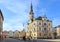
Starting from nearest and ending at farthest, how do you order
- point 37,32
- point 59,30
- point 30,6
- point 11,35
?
point 37,32, point 59,30, point 30,6, point 11,35

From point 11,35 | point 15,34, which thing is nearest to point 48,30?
point 15,34

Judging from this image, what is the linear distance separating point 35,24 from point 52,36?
42.6 feet

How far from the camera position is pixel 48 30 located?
9888 cm

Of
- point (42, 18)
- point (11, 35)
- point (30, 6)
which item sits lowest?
point (11, 35)

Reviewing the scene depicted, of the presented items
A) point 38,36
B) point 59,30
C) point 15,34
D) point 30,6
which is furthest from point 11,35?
point 38,36

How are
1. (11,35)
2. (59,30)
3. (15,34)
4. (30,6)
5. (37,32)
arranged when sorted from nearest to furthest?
1. (37,32)
2. (59,30)
3. (30,6)
4. (15,34)
5. (11,35)

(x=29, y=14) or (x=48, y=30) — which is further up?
(x=29, y=14)

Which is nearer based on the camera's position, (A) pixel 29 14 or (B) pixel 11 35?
(A) pixel 29 14

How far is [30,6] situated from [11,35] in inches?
1901

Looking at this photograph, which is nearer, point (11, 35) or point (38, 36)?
point (38, 36)

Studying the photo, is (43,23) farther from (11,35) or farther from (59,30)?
(11,35)

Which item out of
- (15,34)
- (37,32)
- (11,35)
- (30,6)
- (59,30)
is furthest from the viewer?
(11,35)

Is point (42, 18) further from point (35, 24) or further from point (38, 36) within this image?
point (38, 36)

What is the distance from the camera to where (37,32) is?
97312 millimetres
